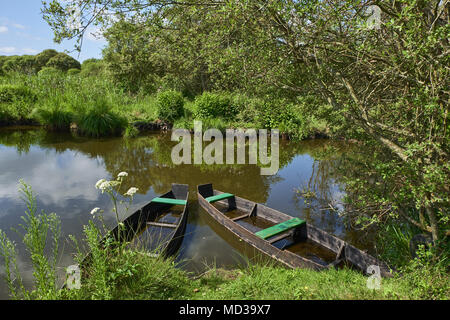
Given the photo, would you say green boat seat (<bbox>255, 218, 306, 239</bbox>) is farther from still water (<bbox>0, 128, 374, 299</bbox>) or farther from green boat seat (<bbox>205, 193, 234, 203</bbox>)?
green boat seat (<bbox>205, 193, 234, 203</bbox>)

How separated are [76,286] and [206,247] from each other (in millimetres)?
3297

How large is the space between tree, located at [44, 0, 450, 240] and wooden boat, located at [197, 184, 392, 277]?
1.22m

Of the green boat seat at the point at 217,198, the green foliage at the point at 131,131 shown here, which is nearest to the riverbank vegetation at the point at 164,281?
the green boat seat at the point at 217,198

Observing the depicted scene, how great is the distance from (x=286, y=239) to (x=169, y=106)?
570 inches

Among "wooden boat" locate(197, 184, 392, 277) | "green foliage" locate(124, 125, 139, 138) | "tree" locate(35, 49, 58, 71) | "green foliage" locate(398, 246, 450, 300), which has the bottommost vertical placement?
"wooden boat" locate(197, 184, 392, 277)

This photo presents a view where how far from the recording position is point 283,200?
→ 8.64 meters

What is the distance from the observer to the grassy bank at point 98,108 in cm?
1707

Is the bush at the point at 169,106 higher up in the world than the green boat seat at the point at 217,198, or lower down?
higher up

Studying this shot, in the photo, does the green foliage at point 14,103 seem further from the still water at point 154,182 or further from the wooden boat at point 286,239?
the wooden boat at point 286,239

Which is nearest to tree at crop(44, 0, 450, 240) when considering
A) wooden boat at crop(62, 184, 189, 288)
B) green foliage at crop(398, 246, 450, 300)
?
green foliage at crop(398, 246, 450, 300)

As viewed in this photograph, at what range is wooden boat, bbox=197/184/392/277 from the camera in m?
4.92

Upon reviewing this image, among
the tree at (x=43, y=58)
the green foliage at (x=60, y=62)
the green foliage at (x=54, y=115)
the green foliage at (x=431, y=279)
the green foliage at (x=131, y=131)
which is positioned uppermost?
the tree at (x=43, y=58)

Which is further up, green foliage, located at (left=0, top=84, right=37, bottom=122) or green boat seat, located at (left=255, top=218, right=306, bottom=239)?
green foliage, located at (left=0, top=84, right=37, bottom=122)

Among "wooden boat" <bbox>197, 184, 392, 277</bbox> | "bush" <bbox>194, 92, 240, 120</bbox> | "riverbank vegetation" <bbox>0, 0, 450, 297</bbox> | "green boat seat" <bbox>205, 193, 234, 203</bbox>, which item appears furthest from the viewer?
"bush" <bbox>194, 92, 240, 120</bbox>
